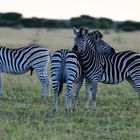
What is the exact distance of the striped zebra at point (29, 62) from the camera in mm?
13922

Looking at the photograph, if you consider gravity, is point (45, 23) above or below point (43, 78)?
below

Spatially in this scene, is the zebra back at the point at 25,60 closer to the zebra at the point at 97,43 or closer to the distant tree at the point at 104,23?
the zebra at the point at 97,43

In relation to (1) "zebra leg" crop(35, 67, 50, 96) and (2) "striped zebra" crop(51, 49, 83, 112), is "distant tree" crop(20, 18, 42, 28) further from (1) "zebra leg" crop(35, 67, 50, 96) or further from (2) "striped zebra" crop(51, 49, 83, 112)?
(2) "striped zebra" crop(51, 49, 83, 112)

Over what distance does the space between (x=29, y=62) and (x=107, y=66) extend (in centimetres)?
285

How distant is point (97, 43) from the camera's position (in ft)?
40.2

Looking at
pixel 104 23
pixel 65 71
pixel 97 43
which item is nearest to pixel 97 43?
pixel 97 43

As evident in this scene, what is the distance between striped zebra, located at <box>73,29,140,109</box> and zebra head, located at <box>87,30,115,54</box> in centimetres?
22

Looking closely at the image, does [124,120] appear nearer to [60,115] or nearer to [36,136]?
[60,115]

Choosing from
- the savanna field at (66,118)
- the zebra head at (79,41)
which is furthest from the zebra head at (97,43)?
the savanna field at (66,118)

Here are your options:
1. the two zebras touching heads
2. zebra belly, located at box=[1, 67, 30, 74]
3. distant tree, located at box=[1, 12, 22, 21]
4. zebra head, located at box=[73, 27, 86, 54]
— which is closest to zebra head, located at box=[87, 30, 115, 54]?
the two zebras touching heads

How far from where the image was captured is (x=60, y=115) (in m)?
10.6

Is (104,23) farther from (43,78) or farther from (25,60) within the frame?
(43,78)

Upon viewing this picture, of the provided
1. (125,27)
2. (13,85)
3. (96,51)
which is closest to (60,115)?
(96,51)

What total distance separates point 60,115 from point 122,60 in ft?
7.28
